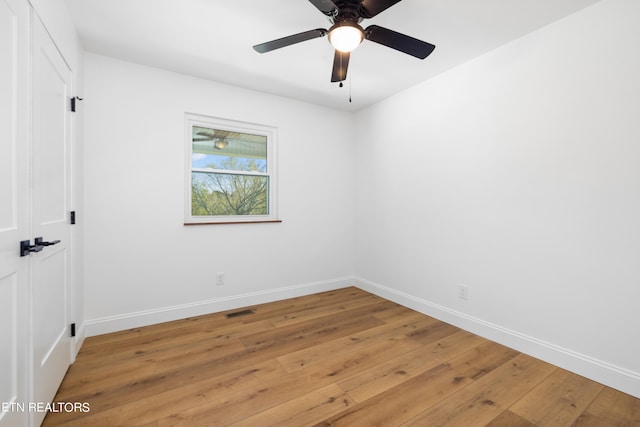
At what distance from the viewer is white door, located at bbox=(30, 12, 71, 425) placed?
1406 millimetres

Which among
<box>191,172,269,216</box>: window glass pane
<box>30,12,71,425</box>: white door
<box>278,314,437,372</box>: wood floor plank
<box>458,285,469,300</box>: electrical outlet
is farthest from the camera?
<box>191,172,269,216</box>: window glass pane

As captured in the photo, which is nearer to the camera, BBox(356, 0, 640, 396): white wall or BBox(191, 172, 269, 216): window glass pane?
BBox(356, 0, 640, 396): white wall

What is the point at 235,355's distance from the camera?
2.21 metres

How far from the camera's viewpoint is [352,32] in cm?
167

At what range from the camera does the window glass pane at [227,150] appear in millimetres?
3055

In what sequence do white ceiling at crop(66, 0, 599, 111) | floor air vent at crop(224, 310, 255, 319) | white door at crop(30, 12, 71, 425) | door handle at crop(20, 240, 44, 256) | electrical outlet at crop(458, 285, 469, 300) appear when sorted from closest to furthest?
door handle at crop(20, 240, 44, 256) → white door at crop(30, 12, 71, 425) → white ceiling at crop(66, 0, 599, 111) → electrical outlet at crop(458, 285, 469, 300) → floor air vent at crop(224, 310, 255, 319)

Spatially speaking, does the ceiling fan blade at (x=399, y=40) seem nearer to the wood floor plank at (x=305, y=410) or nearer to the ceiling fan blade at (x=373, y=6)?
the ceiling fan blade at (x=373, y=6)

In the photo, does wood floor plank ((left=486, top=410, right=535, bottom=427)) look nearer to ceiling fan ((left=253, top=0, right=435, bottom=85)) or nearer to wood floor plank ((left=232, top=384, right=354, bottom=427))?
wood floor plank ((left=232, top=384, right=354, bottom=427))

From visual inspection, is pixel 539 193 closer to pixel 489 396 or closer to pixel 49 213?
pixel 489 396

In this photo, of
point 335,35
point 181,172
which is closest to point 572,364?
point 335,35

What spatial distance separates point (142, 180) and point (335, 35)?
223 cm

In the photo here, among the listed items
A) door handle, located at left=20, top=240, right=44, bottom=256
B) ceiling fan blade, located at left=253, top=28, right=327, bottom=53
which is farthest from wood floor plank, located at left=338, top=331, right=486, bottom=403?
ceiling fan blade, located at left=253, top=28, right=327, bottom=53

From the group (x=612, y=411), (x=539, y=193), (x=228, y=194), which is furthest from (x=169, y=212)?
(x=612, y=411)

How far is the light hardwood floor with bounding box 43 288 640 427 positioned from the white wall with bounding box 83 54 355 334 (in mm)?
418
